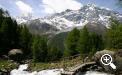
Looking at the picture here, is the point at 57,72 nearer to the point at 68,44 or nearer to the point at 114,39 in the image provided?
the point at 114,39

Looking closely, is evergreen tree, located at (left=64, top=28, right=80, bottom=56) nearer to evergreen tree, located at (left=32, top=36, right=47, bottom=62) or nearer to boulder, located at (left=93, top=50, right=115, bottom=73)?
evergreen tree, located at (left=32, top=36, right=47, bottom=62)

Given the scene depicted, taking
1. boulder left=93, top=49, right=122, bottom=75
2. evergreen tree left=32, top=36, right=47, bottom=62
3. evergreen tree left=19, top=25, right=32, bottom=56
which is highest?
evergreen tree left=19, top=25, right=32, bottom=56

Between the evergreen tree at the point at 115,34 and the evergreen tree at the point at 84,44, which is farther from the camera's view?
the evergreen tree at the point at 84,44

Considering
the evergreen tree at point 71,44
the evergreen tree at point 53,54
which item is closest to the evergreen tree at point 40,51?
the evergreen tree at point 53,54

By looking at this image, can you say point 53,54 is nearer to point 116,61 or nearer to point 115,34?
point 115,34

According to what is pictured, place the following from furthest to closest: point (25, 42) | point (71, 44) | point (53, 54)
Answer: point (25, 42)
point (53, 54)
point (71, 44)

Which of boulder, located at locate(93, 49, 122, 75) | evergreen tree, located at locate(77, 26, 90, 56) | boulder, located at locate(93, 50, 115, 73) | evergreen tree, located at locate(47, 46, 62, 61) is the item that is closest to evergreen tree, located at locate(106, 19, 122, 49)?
evergreen tree, located at locate(77, 26, 90, 56)

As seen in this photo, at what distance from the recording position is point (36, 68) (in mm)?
58625

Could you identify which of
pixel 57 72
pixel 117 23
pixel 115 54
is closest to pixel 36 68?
pixel 57 72

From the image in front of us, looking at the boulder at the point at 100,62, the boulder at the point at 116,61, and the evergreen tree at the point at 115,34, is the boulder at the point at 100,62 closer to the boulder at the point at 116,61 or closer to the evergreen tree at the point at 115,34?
the boulder at the point at 116,61

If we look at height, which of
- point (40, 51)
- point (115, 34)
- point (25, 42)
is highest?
point (25, 42)

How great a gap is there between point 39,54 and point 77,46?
991 centimetres

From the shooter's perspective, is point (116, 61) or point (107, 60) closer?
point (116, 61)

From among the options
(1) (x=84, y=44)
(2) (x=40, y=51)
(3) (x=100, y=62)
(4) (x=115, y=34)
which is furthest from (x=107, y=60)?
(2) (x=40, y=51)
